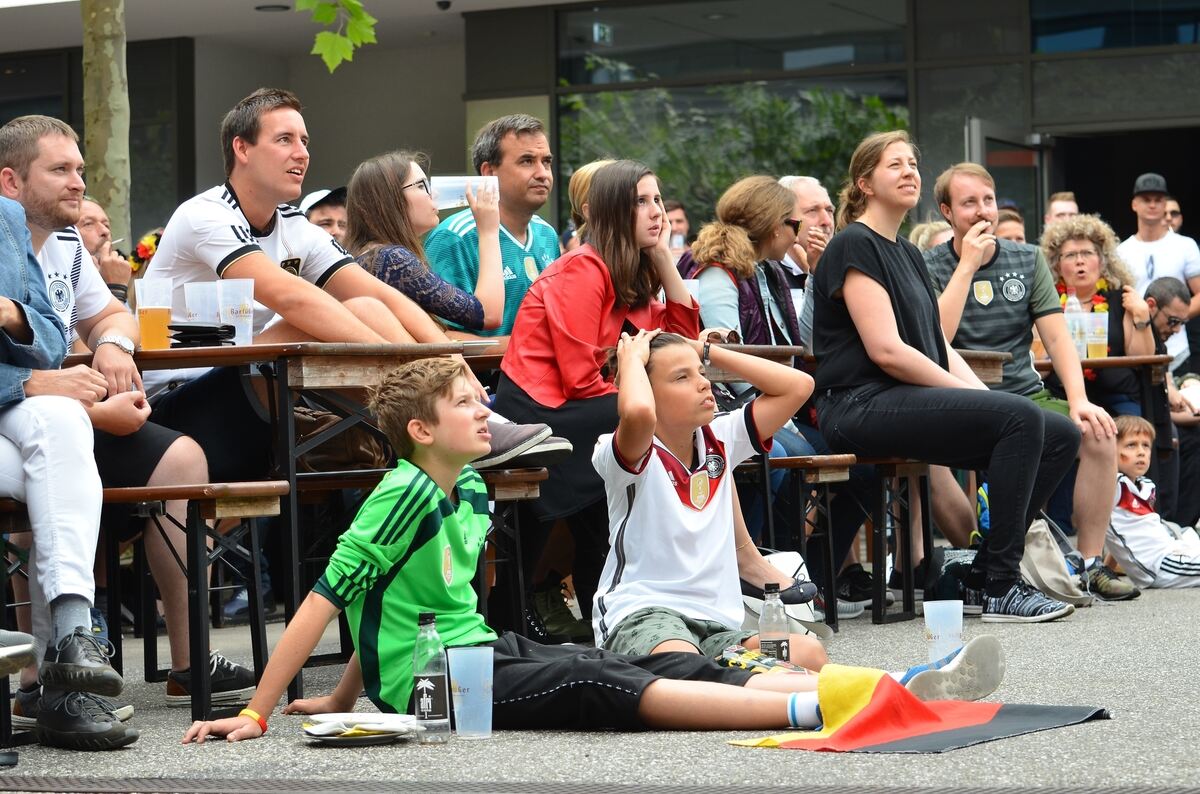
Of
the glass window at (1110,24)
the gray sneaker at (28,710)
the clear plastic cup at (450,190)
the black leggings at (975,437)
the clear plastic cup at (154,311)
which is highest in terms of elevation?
the glass window at (1110,24)

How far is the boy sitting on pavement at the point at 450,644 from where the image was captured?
13.0 ft

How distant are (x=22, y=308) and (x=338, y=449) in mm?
1442

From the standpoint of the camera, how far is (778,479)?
6754mm

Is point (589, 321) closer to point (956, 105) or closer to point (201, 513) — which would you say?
point (201, 513)

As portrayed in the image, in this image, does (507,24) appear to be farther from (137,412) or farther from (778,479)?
(137,412)

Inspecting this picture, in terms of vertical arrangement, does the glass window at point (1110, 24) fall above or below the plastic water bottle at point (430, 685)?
above

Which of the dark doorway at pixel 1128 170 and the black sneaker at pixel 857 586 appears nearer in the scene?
the black sneaker at pixel 857 586

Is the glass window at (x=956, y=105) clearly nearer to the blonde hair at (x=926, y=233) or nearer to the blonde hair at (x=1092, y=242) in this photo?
the blonde hair at (x=926, y=233)

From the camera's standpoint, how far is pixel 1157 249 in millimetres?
11750

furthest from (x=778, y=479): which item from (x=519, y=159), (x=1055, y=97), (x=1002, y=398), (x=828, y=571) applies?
(x=1055, y=97)

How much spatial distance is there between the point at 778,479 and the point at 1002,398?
92 cm

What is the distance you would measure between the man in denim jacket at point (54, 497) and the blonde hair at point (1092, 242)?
237 inches

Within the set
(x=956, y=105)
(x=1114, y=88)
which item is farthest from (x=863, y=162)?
(x=956, y=105)

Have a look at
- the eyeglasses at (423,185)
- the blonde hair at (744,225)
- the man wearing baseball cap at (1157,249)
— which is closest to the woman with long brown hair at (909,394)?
the blonde hair at (744,225)
